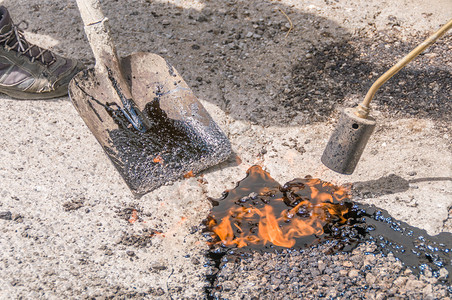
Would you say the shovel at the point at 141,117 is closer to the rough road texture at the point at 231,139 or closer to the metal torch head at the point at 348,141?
the rough road texture at the point at 231,139

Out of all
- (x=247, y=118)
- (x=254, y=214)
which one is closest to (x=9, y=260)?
(x=254, y=214)

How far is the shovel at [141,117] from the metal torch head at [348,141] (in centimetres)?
67

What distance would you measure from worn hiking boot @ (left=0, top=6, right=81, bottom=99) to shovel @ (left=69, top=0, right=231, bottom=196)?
55cm

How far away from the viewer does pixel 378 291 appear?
2.03 m

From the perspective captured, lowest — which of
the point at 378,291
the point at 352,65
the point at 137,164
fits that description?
the point at 137,164

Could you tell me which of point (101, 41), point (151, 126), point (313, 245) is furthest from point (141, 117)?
point (313, 245)

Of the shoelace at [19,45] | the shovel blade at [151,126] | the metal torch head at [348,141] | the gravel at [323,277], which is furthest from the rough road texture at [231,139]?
the shoelace at [19,45]

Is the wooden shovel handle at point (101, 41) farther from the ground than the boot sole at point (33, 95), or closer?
farther from the ground

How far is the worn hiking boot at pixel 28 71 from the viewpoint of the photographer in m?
3.22

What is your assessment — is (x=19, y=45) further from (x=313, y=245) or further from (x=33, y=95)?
(x=313, y=245)

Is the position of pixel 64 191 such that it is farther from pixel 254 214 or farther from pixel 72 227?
pixel 254 214

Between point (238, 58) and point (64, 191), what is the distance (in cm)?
183

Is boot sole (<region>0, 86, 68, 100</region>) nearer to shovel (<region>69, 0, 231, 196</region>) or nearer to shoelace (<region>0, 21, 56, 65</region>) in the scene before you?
shoelace (<region>0, 21, 56, 65</region>)

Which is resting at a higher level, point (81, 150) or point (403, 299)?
point (403, 299)
